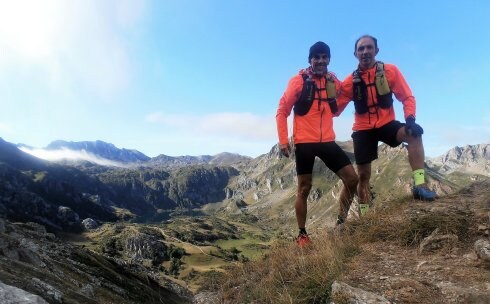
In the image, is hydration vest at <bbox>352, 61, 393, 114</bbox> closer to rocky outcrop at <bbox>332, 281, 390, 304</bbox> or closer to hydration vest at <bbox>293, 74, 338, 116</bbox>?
hydration vest at <bbox>293, 74, 338, 116</bbox>

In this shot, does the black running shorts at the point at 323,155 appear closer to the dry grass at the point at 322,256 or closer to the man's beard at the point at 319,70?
the dry grass at the point at 322,256

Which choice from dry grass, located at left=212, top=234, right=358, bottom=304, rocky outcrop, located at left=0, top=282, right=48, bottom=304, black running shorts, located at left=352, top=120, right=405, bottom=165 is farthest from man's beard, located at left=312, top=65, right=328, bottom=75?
rocky outcrop, located at left=0, top=282, right=48, bottom=304

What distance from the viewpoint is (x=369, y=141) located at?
10.2 m

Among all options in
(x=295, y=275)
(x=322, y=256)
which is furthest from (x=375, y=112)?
(x=295, y=275)

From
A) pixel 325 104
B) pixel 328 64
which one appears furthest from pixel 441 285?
pixel 328 64

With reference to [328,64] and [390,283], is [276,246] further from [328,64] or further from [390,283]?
[328,64]

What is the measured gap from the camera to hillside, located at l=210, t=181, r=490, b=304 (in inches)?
218

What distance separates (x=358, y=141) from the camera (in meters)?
10.3

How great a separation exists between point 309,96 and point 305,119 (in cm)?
55

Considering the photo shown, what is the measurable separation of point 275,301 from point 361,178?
17.2 feet

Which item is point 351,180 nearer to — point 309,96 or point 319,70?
point 309,96

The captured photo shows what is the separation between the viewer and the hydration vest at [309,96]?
948 cm

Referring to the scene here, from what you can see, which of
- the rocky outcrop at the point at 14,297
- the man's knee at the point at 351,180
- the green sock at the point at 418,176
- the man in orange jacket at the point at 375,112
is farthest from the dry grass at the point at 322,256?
the rocky outcrop at the point at 14,297

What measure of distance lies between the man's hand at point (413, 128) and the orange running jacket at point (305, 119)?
5.54 feet
